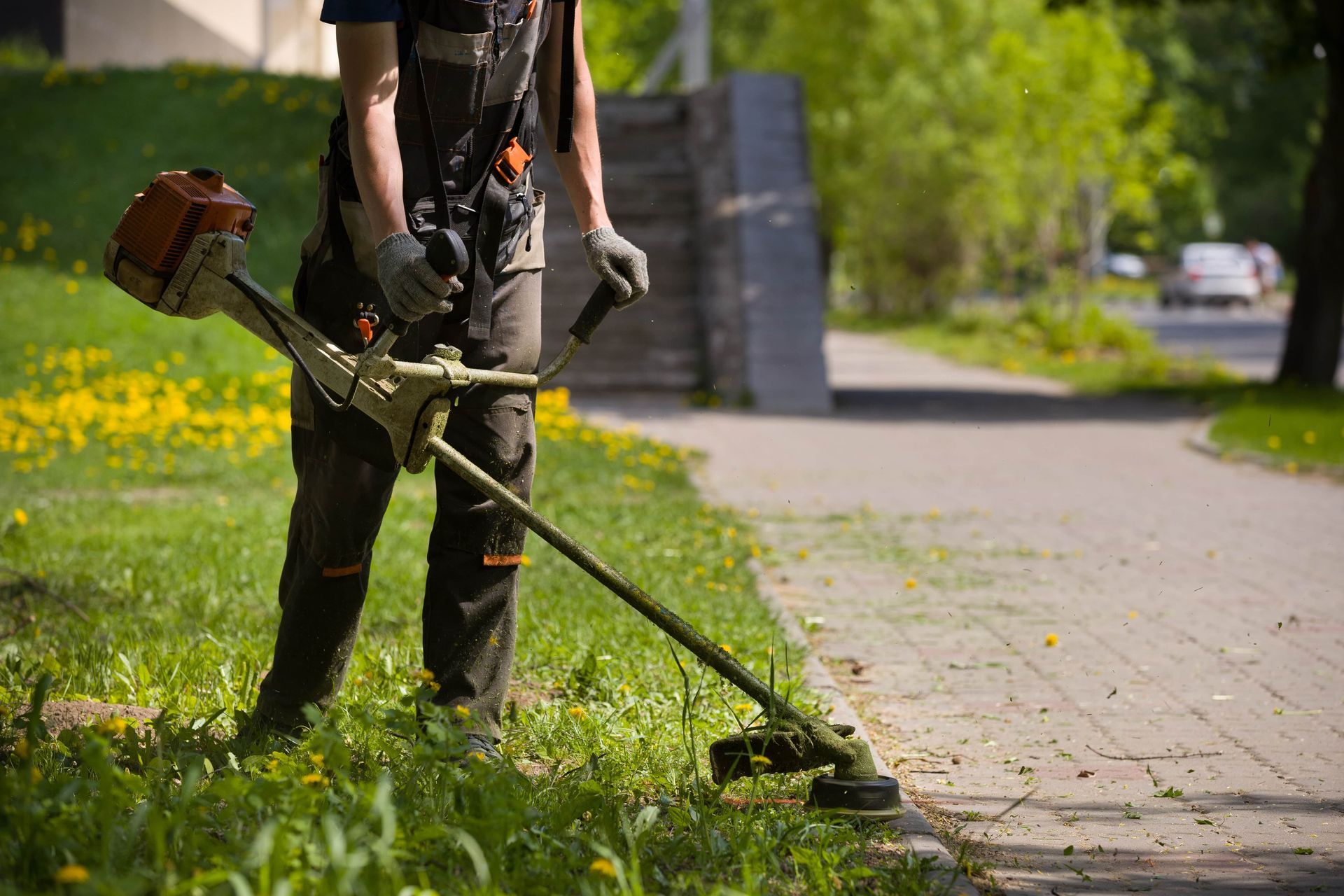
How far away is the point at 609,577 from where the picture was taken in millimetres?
3061

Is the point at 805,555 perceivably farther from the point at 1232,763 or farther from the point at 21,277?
the point at 21,277

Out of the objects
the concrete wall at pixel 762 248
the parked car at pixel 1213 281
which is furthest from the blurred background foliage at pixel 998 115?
the parked car at pixel 1213 281

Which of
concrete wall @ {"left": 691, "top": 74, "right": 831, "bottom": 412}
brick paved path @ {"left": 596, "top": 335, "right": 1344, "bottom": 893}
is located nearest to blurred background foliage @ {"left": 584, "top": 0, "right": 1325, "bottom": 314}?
concrete wall @ {"left": 691, "top": 74, "right": 831, "bottom": 412}

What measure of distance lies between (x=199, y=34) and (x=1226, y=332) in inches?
756

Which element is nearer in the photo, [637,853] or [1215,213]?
[637,853]

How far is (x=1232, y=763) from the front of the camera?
3.83 meters

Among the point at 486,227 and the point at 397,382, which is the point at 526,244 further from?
the point at 397,382

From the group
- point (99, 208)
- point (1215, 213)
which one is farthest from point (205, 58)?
point (1215, 213)

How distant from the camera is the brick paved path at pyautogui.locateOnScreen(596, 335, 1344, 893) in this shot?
3295mm

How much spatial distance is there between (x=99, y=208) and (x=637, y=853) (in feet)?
42.4

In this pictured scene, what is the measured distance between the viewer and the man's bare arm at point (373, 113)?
9.78 feet

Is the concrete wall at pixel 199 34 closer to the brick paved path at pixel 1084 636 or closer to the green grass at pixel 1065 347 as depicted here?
the green grass at pixel 1065 347

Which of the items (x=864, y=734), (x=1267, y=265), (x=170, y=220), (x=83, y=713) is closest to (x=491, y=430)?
(x=170, y=220)

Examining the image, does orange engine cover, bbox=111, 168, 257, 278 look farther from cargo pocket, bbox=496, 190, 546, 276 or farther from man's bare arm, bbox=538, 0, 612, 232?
man's bare arm, bbox=538, 0, 612, 232
